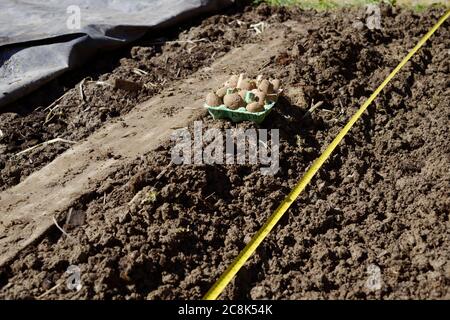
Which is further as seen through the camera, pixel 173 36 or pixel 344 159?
pixel 173 36

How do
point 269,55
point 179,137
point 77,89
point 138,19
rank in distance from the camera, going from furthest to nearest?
1. point 138,19
2. point 269,55
3. point 77,89
4. point 179,137

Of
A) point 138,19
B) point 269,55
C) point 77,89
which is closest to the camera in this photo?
point 77,89

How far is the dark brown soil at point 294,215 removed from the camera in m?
3.51

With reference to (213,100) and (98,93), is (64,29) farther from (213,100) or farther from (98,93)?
(213,100)

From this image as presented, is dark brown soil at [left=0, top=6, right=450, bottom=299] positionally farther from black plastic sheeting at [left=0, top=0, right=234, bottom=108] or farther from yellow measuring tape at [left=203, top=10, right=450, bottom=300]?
black plastic sheeting at [left=0, top=0, right=234, bottom=108]

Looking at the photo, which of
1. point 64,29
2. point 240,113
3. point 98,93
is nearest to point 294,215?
point 240,113

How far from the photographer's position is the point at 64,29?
18.9ft

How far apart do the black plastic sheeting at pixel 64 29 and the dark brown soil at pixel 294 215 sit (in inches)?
18.4

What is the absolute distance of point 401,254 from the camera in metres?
3.80

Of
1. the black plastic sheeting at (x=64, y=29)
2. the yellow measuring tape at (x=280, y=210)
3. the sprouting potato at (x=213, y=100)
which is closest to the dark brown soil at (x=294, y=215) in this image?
the yellow measuring tape at (x=280, y=210)
